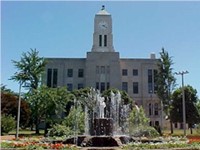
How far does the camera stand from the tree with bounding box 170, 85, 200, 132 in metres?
46.3

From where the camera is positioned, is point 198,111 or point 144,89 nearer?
point 198,111

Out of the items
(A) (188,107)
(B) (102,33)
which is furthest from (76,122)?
(B) (102,33)

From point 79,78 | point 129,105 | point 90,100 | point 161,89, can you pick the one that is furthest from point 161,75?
point 79,78

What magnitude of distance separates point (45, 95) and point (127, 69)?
2646 cm

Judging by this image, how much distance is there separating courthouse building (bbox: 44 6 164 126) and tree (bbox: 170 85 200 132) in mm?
16277

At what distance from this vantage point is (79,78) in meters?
66.2

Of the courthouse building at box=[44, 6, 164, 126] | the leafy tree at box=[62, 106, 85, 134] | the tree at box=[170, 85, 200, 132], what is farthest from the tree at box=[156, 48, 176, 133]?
the leafy tree at box=[62, 106, 85, 134]

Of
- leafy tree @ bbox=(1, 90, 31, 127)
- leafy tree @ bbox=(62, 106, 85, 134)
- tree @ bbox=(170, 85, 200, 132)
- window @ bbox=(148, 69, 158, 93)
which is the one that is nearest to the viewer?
leafy tree @ bbox=(62, 106, 85, 134)

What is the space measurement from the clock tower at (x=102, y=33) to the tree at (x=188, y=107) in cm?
2442

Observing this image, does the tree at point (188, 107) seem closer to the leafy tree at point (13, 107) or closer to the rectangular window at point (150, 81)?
the rectangular window at point (150, 81)

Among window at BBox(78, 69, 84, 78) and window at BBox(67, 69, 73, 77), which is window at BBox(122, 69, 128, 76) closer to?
window at BBox(78, 69, 84, 78)

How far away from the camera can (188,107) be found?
153 ft

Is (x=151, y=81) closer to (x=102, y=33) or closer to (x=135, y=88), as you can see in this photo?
(x=135, y=88)

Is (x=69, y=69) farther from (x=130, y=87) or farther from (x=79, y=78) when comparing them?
(x=130, y=87)
